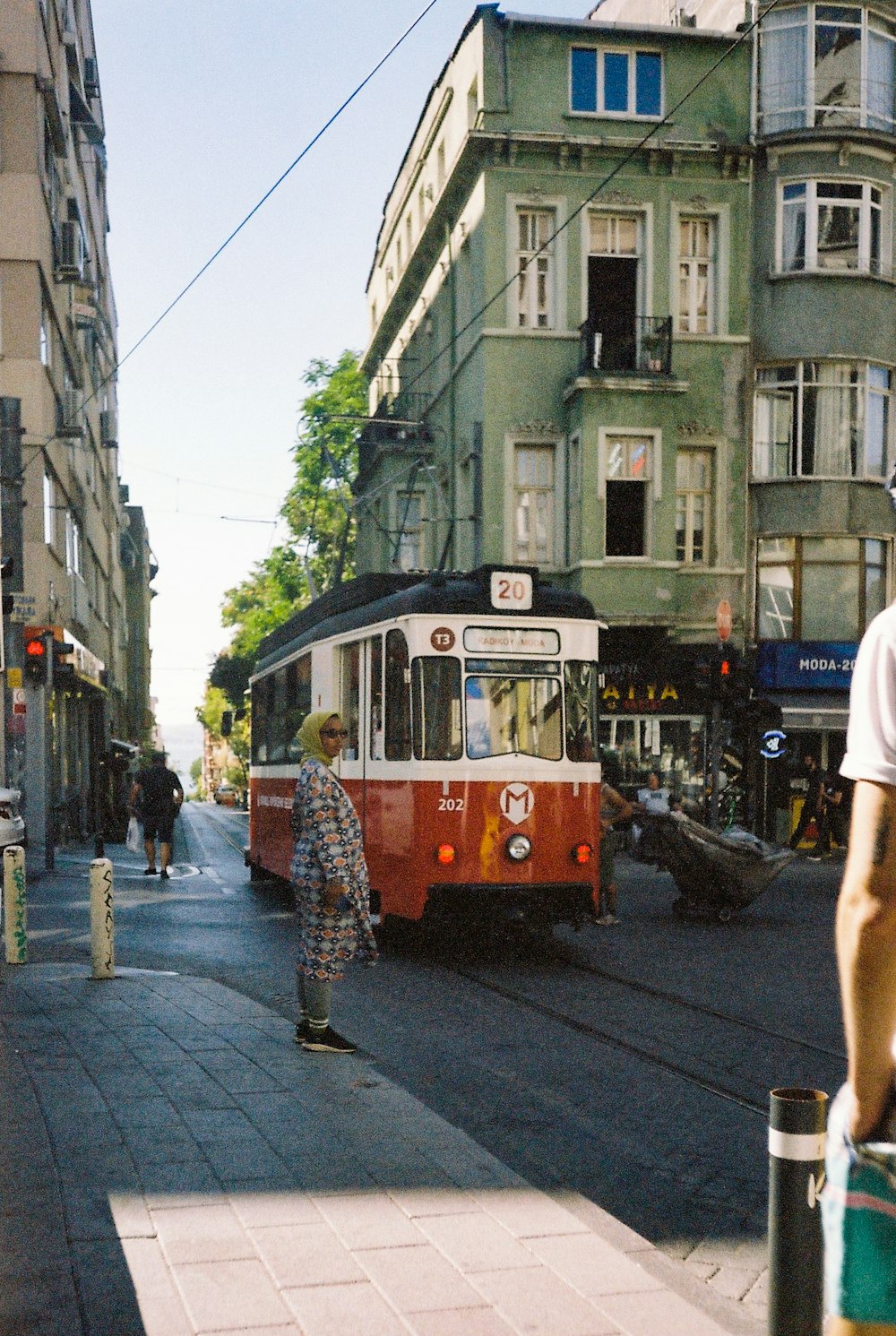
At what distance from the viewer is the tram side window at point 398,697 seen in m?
12.4

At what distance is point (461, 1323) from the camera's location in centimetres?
405

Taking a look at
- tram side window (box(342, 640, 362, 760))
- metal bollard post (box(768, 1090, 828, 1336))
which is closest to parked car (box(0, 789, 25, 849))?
tram side window (box(342, 640, 362, 760))

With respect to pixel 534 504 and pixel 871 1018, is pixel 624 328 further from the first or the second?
pixel 871 1018

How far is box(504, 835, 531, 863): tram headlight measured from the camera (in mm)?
12180

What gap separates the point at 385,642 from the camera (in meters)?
12.9

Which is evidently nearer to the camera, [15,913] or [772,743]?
[15,913]

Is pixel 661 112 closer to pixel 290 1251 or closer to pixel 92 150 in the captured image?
pixel 92 150

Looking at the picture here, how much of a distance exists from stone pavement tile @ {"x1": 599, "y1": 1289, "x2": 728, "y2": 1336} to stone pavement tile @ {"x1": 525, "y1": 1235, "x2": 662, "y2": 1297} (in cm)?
6

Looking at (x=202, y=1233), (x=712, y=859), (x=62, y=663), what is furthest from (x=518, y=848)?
(x=62, y=663)

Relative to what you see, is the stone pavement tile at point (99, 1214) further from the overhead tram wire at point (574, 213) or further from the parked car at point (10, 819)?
the overhead tram wire at point (574, 213)

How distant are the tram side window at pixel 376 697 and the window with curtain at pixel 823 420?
17.1 m

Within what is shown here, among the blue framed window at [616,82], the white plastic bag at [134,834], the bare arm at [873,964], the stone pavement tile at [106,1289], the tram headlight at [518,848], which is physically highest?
the blue framed window at [616,82]

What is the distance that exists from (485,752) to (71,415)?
23.6 metres

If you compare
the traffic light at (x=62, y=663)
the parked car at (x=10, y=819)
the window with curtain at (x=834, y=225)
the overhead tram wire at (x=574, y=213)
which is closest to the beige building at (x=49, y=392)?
the traffic light at (x=62, y=663)
